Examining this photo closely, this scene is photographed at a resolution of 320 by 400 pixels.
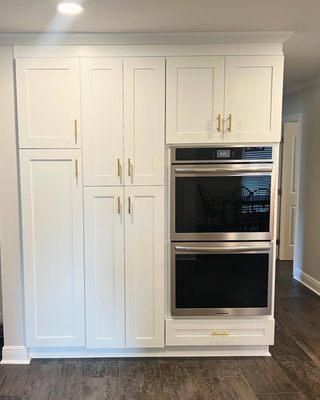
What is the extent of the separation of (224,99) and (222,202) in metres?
0.76

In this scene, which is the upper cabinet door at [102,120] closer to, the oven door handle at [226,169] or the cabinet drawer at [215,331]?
the oven door handle at [226,169]

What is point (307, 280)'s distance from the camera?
4758mm

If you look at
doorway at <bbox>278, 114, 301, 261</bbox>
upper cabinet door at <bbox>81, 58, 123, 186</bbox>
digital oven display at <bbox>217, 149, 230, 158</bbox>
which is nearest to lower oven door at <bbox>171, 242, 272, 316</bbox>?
digital oven display at <bbox>217, 149, 230, 158</bbox>

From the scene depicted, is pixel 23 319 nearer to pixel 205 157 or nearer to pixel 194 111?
pixel 205 157

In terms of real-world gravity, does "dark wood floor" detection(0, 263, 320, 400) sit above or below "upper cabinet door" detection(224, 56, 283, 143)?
below

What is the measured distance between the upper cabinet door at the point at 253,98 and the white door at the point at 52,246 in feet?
3.91

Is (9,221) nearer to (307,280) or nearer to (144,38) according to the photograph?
(144,38)

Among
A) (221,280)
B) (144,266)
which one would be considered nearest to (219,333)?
(221,280)

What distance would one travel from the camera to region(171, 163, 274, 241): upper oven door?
9.41 feet

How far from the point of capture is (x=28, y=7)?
223cm

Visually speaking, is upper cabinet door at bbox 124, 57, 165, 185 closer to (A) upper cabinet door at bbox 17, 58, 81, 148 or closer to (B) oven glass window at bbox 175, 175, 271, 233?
(B) oven glass window at bbox 175, 175, 271, 233

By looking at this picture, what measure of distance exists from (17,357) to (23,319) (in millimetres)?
303

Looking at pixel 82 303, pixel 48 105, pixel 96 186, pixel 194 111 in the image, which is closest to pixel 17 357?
pixel 82 303

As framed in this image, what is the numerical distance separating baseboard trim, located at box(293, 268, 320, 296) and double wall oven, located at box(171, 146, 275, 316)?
72.2 inches
